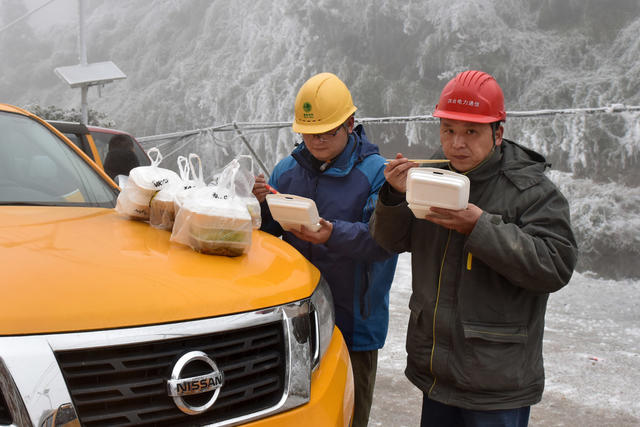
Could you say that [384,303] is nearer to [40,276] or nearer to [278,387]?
[278,387]

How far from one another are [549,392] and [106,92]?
2643 cm

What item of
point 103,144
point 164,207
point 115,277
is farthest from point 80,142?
point 115,277

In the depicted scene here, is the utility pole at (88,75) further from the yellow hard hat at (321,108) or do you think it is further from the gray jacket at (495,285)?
the gray jacket at (495,285)

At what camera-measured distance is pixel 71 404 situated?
1286mm

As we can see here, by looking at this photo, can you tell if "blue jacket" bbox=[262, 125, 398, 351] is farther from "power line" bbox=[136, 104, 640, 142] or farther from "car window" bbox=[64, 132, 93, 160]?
"car window" bbox=[64, 132, 93, 160]

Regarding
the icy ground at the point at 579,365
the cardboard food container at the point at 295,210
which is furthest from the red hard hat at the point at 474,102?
the icy ground at the point at 579,365

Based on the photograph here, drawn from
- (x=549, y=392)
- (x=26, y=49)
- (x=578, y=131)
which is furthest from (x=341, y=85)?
(x=26, y=49)

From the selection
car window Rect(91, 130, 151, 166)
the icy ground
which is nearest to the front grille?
the icy ground

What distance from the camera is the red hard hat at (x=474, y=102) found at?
2.02 metres

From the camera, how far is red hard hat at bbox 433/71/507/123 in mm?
2018

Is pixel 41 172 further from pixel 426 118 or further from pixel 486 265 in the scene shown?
pixel 426 118

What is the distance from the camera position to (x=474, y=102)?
2.02m

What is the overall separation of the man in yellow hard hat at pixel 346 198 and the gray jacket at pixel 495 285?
0.48m

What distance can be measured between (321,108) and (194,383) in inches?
59.1
